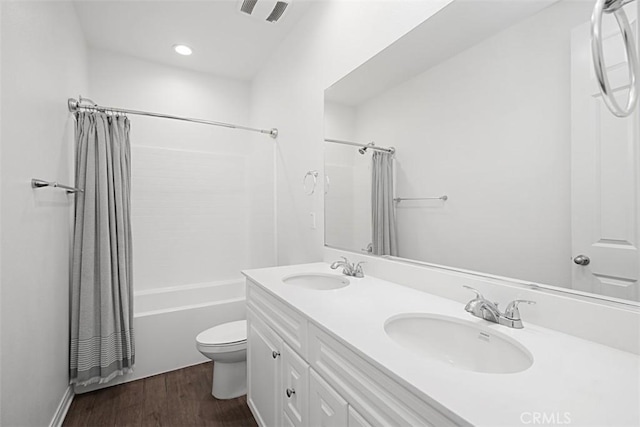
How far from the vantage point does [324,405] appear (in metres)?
0.97

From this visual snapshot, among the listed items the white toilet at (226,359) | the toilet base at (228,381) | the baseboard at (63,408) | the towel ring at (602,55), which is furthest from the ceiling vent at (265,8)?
the baseboard at (63,408)

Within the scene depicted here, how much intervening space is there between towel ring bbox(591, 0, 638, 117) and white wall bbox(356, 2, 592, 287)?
0.27 metres

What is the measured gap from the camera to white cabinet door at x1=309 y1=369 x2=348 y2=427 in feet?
2.90

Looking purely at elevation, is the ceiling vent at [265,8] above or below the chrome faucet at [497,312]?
above

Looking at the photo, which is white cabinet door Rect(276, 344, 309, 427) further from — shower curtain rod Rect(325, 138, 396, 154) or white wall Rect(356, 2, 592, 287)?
shower curtain rod Rect(325, 138, 396, 154)

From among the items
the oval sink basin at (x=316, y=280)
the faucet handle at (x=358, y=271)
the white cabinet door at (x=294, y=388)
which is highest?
the faucet handle at (x=358, y=271)

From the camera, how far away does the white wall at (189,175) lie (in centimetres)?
281

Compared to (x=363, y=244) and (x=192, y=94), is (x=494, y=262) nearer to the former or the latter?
(x=363, y=244)

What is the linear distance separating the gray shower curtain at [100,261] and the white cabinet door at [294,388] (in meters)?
1.48

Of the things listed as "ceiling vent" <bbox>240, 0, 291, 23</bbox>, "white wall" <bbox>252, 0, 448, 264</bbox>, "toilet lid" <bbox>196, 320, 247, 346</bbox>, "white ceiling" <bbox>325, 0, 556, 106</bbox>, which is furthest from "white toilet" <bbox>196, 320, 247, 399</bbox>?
"ceiling vent" <bbox>240, 0, 291, 23</bbox>

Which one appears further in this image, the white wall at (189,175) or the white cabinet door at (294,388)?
the white wall at (189,175)

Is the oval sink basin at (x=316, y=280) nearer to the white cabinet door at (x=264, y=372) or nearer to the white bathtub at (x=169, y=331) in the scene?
the white cabinet door at (x=264, y=372)

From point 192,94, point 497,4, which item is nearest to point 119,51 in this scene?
point 192,94

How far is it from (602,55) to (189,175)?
311cm
